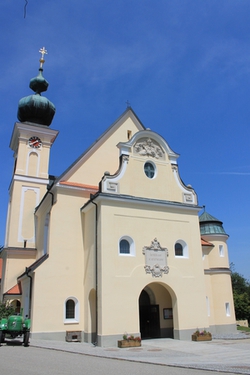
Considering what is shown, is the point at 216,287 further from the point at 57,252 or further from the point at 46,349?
the point at 46,349

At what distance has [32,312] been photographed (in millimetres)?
18000

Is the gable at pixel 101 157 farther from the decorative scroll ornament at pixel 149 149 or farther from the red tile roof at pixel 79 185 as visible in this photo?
the decorative scroll ornament at pixel 149 149

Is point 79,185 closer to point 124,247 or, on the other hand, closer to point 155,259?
point 124,247

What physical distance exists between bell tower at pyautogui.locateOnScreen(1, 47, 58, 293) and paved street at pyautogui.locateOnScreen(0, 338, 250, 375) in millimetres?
11081

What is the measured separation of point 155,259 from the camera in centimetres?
1886

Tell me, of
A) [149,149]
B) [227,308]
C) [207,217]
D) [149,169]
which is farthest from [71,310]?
[207,217]

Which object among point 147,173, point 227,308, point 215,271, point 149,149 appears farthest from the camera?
point 215,271

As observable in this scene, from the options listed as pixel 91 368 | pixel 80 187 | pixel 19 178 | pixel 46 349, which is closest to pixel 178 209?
pixel 80 187

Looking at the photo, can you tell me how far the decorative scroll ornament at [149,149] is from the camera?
2097cm

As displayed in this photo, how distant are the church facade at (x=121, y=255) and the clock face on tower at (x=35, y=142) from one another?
7.96m

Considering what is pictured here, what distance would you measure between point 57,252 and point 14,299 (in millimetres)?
7132

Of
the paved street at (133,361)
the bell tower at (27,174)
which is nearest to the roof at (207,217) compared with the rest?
the paved street at (133,361)

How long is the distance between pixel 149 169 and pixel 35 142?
13.4m

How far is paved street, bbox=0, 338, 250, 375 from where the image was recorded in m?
9.38
